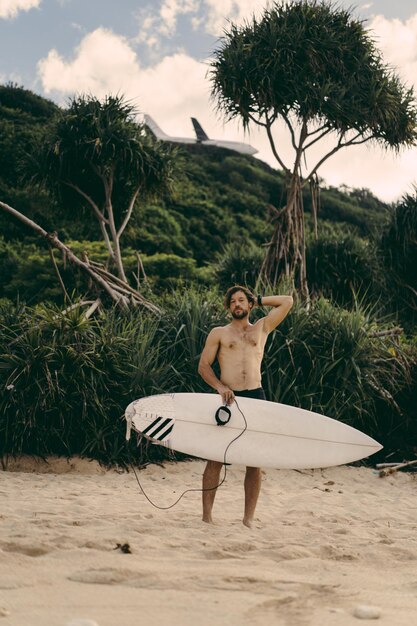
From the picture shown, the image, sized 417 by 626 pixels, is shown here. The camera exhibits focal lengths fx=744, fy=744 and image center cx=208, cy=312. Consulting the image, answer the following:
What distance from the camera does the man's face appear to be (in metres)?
4.62

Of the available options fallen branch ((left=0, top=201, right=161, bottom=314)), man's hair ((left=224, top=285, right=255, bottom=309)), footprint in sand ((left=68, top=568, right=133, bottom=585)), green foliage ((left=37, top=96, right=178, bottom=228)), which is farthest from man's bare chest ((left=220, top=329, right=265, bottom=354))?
green foliage ((left=37, top=96, right=178, bottom=228))

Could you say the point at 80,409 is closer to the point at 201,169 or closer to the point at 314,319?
the point at 314,319

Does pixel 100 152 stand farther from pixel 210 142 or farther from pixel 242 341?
pixel 210 142

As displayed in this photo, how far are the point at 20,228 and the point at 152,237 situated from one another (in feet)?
11.8

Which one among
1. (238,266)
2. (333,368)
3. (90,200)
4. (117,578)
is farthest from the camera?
(238,266)

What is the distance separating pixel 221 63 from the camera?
11.7 metres

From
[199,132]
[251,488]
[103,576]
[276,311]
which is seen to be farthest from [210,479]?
[199,132]

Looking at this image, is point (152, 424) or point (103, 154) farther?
point (103, 154)

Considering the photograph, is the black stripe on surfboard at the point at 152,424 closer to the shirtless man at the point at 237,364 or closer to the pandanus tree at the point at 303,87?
the shirtless man at the point at 237,364

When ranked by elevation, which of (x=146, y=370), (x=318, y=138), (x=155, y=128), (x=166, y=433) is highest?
(x=155, y=128)

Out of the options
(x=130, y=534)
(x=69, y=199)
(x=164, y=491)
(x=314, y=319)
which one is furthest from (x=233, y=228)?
(x=130, y=534)

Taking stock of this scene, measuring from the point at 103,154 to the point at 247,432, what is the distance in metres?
7.96

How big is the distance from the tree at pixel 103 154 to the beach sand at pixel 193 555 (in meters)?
6.13

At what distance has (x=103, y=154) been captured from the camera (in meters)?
11.7
